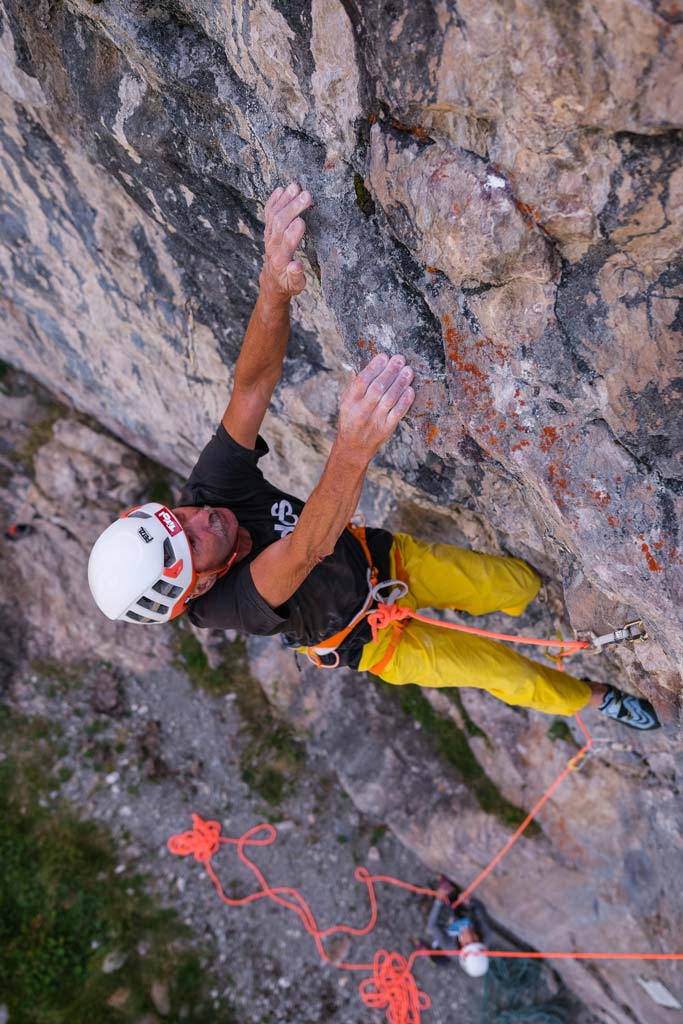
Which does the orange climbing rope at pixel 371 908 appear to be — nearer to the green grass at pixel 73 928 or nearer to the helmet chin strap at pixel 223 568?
the green grass at pixel 73 928

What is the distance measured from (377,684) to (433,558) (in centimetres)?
375

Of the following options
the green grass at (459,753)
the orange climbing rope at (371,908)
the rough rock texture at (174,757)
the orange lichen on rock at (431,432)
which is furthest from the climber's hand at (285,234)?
the orange climbing rope at (371,908)

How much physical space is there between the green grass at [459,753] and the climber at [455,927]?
3.82 feet

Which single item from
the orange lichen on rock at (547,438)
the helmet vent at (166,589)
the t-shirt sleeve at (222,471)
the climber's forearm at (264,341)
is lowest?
the helmet vent at (166,589)

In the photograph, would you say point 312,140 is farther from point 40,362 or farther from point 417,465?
point 40,362

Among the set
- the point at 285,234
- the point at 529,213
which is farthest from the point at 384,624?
the point at 529,213

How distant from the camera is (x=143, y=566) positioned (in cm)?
343

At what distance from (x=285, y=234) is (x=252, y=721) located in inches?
241

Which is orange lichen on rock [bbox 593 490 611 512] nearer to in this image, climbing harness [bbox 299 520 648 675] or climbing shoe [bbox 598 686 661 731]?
climbing harness [bbox 299 520 648 675]

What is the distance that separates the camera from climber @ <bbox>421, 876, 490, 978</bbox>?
7.13 m

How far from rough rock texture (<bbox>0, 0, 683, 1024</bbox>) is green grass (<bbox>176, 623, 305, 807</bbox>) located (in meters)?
3.77

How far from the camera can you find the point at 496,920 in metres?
7.36

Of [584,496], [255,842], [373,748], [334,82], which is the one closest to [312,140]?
[334,82]

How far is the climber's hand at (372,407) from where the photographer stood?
275 cm
